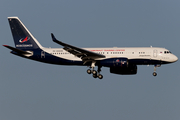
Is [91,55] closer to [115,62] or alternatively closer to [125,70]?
[115,62]

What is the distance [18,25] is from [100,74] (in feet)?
60.7


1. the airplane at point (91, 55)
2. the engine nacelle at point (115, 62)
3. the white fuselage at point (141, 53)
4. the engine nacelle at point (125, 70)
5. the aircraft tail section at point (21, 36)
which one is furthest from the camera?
the aircraft tail section at point (21, 36)

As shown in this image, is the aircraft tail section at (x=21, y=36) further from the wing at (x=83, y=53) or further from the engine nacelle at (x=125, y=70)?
the engine nacelle at (x=125, y=70)

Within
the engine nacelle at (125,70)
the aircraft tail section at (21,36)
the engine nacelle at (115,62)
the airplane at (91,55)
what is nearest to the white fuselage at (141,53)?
the airplane at (91,55)

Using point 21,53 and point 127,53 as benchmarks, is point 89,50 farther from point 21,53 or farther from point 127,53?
point 21,53

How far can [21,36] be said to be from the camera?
228ft

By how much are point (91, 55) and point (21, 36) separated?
50.5 ft

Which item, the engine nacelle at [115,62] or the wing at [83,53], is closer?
the wing at [83,53]

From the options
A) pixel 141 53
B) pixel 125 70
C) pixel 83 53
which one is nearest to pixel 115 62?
pixel 141 53

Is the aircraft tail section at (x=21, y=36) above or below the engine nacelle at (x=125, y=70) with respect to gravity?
above

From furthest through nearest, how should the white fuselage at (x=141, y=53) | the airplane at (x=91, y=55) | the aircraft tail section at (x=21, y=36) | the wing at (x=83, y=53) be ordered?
the aircraft tail section at (x=21, y=36) → the white fuselage at (x=141, y=53) → the airplane at (x=91, y=55) → the wing at (x=83, y=53)

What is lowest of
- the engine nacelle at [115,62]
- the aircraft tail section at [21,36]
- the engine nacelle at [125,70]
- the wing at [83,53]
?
the engine nacelle at [125,70]

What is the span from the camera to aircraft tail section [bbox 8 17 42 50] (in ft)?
225

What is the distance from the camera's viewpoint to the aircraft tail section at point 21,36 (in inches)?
2704
